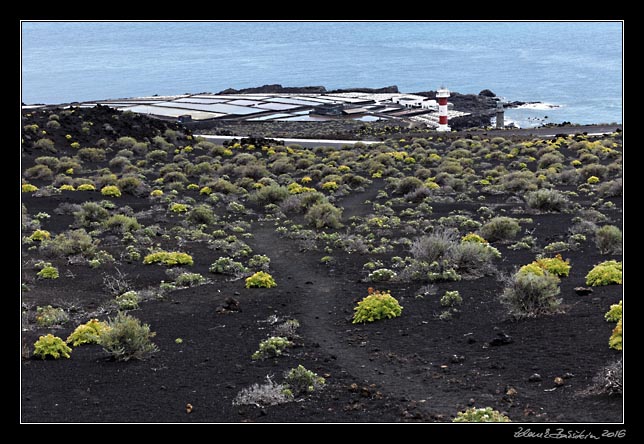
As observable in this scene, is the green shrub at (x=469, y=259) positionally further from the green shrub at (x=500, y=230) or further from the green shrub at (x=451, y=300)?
the green shrub at (x=500, y=230)

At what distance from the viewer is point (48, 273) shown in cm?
1592

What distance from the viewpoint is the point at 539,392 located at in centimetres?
902

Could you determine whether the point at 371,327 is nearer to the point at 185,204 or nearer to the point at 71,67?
the point at 185,204

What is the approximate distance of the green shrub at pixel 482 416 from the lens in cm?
799

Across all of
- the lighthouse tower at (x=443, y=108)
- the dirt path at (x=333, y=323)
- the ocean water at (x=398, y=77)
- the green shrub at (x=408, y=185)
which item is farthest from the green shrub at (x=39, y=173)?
the ocean water at (x=398, y=77)

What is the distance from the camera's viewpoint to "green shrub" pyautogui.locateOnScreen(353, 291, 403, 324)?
12.5m

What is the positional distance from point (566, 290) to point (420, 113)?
58.2 metres

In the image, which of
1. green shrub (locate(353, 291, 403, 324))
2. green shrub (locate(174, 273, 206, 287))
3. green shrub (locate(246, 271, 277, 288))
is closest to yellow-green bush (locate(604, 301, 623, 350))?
green shrub (locate(353, 291, 403, 324))

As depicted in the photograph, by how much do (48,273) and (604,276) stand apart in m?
10.5

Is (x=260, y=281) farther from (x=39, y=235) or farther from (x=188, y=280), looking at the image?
(x=39, y=235)

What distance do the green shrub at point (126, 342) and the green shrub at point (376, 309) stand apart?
3271 mm

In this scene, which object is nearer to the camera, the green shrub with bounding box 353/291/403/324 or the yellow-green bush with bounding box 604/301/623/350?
the yellow-green bush with bounding box 604/301/623/350

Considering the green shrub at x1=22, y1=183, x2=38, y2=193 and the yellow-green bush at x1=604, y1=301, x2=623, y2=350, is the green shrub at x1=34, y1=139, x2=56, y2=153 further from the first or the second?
the yellow-green bush at x1=604, y1=301, x2=623, y2=350

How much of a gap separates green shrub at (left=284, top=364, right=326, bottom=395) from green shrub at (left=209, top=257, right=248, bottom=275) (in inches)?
270
